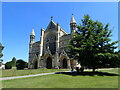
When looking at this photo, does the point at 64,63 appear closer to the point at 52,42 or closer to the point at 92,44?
the point at 52,42

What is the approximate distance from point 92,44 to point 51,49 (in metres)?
30.5

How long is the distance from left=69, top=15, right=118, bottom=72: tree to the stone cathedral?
19.0m

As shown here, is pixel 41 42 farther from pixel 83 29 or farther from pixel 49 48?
pixel 83 29

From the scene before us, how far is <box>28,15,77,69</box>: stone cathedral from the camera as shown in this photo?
133 feet

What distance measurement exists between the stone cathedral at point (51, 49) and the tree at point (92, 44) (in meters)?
19.0

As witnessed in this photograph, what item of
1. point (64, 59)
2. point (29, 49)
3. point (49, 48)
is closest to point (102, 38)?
point (64, 59)

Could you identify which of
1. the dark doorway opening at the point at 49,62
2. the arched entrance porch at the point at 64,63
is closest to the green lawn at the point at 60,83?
the arched entrance porch at the point at 64,63

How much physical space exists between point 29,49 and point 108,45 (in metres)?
41.5

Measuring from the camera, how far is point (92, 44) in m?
17.6

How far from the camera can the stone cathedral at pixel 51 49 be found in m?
40.5

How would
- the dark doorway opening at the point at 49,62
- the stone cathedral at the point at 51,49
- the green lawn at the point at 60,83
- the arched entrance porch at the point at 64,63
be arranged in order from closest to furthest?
1. the green lawn at the point at 60,83
2. the arched entrance porch at the point at 64,63
3. the stone cathedral at the point at 51,49
4. the dark doorway opening at the point at 49,62

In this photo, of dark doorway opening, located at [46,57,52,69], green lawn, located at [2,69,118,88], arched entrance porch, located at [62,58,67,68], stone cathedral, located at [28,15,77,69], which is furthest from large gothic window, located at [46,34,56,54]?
green lawn, located at [2,69,118,88]

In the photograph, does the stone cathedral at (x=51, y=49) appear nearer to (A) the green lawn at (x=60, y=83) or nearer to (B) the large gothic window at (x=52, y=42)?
(B) the large gothic window at (x=52, y=42)

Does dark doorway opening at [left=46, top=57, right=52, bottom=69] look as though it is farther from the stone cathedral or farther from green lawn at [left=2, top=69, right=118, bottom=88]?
green lawn at [left=2, top=69, right=118, bottom=88]
